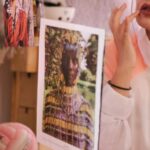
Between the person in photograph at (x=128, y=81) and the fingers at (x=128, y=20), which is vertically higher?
the fingers at (x=128, y=20)

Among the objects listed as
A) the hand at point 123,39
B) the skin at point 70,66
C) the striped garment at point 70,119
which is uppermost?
the hand at point 123,39

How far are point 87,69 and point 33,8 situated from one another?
222mm

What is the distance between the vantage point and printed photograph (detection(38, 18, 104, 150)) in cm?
75

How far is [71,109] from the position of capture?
81 centimetres

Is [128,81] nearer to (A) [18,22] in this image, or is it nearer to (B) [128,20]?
(B) [128,20]

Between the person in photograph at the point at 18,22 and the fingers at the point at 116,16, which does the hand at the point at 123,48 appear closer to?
the fingers at the point at 116,16

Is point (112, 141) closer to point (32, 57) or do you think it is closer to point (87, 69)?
point (87, 69)

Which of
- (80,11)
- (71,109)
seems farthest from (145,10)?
(71,109)

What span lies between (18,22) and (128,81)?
11.9 inches

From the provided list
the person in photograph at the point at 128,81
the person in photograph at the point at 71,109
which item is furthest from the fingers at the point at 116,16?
the person in photograph at the point at 71,109

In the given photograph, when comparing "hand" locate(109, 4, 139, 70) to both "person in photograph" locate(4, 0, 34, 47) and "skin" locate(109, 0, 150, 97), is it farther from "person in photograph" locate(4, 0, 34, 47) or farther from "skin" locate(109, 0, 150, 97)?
"person in photograph" locate(4, 0, 34, 47)

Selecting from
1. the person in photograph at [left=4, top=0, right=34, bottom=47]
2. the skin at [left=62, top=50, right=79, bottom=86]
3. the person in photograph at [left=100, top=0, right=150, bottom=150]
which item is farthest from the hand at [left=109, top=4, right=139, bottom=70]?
the person in photograph at [left=4, top=0, right=34, bottom=47]

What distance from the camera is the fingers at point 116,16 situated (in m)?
0.73

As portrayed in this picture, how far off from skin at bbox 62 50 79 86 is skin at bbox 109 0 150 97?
10cm
